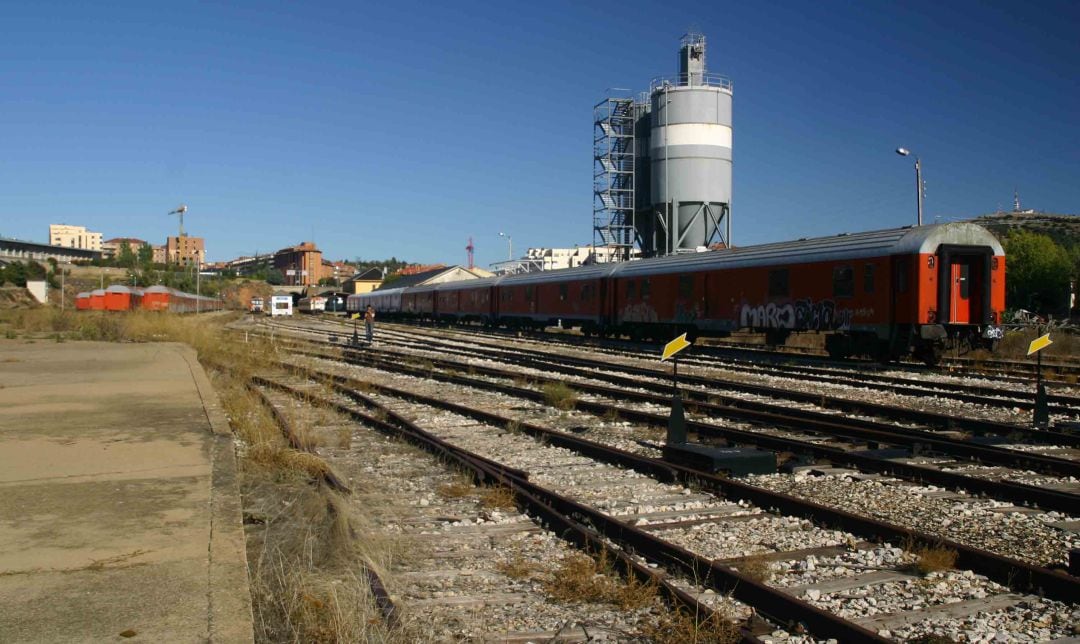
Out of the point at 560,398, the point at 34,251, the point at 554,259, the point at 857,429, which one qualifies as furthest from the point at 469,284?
the point at 34,251

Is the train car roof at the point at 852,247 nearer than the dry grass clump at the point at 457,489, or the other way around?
the dry grass clump at the point at 457,489

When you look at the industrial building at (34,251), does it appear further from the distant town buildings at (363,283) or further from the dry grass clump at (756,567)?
the dry grass clump at (756,567)

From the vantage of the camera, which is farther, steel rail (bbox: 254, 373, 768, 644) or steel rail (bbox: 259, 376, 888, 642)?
steel rail (bbox: 254, 373, 768, 644)

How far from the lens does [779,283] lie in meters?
22.6

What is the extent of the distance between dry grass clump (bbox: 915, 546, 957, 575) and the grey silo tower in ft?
156

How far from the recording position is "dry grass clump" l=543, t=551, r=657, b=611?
189 inches

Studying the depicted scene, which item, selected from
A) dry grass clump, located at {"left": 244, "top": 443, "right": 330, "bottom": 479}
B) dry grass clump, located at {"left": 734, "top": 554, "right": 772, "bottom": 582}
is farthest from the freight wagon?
dry grass clump, located at {"left": 734, "top": 554, "right": 772, "bottom": 582}

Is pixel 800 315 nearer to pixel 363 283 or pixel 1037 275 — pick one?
pixel 1037 275

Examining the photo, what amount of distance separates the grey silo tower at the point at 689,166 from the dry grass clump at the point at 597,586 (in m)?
47.8

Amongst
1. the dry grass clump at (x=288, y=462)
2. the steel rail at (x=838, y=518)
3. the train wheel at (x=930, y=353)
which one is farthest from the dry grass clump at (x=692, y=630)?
the train wheel at (x=930, y=353)

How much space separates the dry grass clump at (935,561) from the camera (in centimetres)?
521

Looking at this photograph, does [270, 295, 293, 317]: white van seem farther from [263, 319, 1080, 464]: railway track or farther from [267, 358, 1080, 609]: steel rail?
[267, 358, 1080, 609]: steel rail

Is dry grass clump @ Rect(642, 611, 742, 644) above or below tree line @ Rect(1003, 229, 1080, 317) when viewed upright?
below

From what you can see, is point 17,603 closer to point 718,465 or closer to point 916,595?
point 916,595
